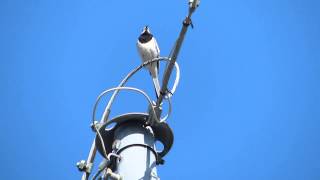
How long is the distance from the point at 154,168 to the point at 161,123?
407mm

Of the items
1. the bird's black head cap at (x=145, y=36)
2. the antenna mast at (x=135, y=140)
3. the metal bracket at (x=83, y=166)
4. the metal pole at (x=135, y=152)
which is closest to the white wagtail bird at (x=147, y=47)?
the bird's black head cap at (x=145, y=36)

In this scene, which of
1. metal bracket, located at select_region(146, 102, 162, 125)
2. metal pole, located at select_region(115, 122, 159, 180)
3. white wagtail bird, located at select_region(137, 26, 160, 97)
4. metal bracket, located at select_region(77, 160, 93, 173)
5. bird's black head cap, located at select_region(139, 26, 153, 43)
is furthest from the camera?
bird's black head cap, located at select_region(139, 26, 153, 43)

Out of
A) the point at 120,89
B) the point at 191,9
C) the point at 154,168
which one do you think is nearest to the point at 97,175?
the point at 154,168

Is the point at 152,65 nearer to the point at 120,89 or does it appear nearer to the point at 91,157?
the point at 120,89

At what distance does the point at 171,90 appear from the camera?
3781mm

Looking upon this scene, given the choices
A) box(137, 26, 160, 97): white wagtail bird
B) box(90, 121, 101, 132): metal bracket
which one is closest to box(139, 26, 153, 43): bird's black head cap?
box(137, 26, 160, 97): white wagtail bird

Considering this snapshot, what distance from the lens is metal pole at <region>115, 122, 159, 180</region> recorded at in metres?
2.97

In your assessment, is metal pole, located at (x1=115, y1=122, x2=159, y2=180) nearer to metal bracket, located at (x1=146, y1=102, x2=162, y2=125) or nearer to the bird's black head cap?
metal bracket, located at (x1=146, y1=102, x2=162, y2=125)

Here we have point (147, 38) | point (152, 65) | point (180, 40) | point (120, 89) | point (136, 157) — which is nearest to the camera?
point (136, 157)

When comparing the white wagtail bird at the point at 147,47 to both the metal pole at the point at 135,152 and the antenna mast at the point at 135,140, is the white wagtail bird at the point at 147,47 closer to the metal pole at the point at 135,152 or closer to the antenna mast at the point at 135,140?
the antenna mast at the point at 135,140

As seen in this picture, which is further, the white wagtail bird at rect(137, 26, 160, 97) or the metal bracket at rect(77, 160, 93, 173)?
the white wagtail bird at rect(137, 26, 160, 97)

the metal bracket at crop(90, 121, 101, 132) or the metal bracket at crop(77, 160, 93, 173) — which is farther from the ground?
the metal bracket at crop(90, 121, 101, 132)

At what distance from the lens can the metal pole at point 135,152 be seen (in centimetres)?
297

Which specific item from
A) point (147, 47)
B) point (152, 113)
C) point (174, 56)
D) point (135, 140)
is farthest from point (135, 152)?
point (147, 47)
